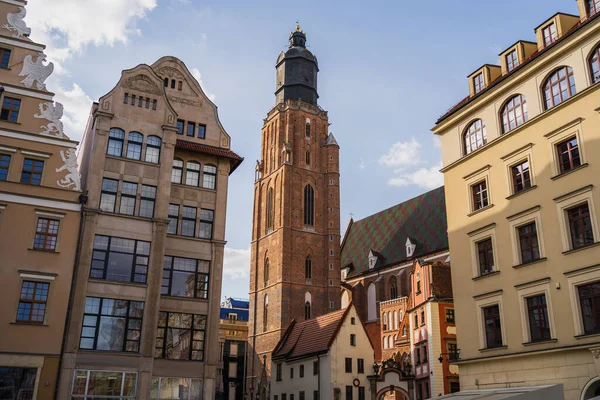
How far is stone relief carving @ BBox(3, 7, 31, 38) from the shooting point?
93.9 ft

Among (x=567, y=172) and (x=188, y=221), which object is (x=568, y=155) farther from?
(x=188, y=221)

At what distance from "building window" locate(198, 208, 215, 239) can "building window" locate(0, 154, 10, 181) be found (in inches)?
361

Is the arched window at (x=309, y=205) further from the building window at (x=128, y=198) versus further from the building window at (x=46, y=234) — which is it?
the building window at (x=46, y=234)

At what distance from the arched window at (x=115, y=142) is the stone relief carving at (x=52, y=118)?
2205 millimetres

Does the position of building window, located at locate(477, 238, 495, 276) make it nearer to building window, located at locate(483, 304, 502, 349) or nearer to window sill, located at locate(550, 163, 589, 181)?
building window, located at locate(483, 304, 502, 349)

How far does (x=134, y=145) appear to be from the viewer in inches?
1169

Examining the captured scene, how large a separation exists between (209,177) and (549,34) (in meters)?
17.6

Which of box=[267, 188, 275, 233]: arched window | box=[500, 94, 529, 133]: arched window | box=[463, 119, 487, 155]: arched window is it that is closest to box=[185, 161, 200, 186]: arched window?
box=[463, 119, 487, 155]: arched window

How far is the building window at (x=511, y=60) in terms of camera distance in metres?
26.4

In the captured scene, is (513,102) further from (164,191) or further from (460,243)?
(164,191)

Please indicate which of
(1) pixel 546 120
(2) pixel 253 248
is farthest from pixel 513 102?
(2) pixel 253 248

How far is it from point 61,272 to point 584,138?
21853 mm

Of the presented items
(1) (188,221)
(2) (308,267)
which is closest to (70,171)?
(1) (188,221)

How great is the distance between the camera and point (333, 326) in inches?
1801
